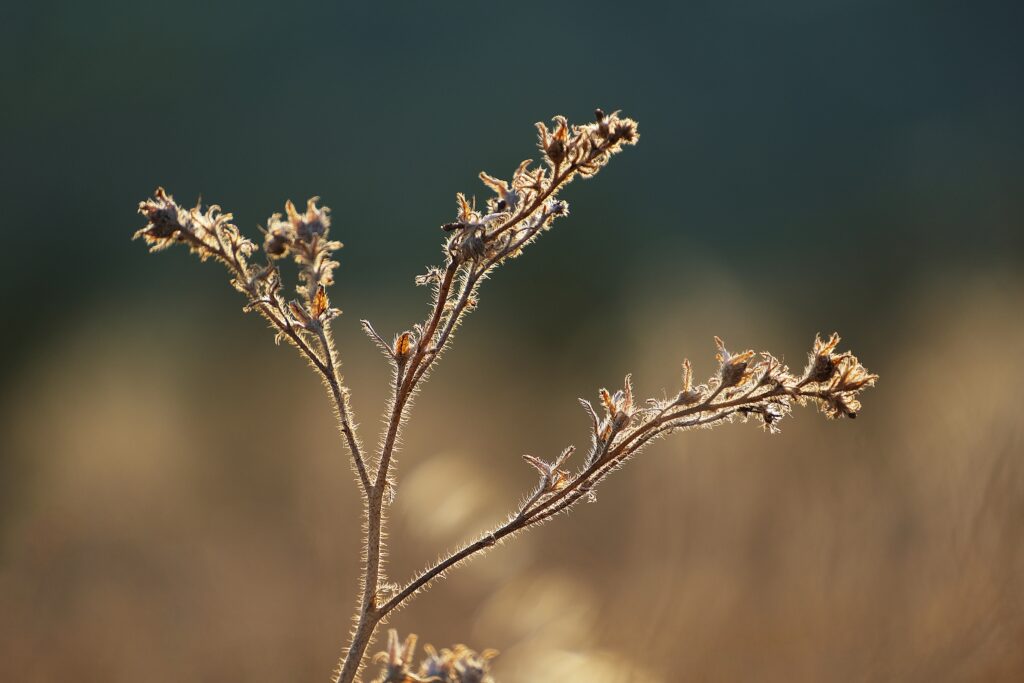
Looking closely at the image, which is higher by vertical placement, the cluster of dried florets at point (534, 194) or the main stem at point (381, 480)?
the cluster of dried florets at point (534, 194)

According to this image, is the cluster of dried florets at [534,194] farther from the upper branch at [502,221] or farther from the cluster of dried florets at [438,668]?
the cluster of dried florets at [438,668]

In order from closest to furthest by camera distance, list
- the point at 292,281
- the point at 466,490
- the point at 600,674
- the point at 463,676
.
Result: 1. the point at 463,676
2. the point at 600,674
3. the point at 466,490
4. the point at 292,281

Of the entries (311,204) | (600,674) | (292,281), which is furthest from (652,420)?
(292,281)

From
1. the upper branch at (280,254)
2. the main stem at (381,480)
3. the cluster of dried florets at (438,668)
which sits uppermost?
the upper branch at (280,254)

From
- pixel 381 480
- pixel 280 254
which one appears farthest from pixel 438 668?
pixel 280 254

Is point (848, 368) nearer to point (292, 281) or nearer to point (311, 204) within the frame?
point (311, 204)

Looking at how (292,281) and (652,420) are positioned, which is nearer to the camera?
(652,420)

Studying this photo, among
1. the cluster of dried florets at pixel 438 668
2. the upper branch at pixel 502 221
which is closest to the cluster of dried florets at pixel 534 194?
the upper branch at pixel 502 221

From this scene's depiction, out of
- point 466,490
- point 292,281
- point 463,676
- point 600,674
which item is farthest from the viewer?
point 292,281

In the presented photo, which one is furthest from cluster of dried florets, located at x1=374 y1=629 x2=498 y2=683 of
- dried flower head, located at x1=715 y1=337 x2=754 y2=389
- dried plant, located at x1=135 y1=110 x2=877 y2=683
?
dried flower head, located at x1=715 y1=337 x2=754 y2=389
